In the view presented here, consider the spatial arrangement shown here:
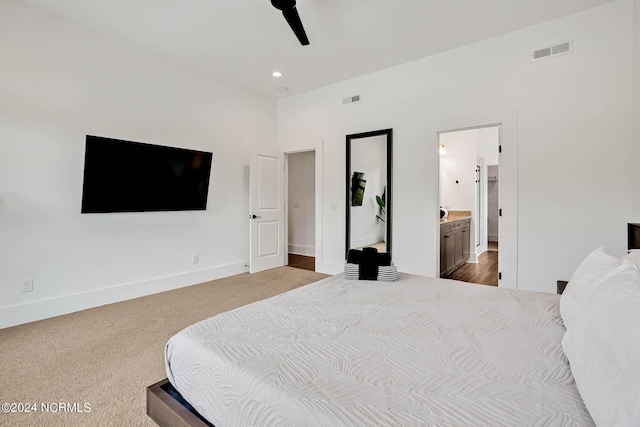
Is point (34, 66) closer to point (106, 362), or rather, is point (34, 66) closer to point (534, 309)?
point (106, 362)

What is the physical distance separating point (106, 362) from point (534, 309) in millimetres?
2798

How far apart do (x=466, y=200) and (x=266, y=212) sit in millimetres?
3845

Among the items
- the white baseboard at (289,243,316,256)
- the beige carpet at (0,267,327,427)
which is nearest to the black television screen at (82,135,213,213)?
the beige carpet at (0,267,327,427)

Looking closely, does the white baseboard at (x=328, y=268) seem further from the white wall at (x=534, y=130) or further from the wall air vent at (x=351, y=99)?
the wall air vent at (x=351, y=99)

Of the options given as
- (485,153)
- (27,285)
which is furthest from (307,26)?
(485,153)

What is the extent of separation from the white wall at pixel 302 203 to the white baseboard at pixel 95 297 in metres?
2.42

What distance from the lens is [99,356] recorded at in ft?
7.36

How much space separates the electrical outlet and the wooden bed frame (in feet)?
8.54

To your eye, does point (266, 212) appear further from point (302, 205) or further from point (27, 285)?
point (27, 285)

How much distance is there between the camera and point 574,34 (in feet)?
9.77

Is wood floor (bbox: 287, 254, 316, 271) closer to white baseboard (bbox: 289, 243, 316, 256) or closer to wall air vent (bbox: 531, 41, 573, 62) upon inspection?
white baseboard (bbox: 289, 243, 316, 256)

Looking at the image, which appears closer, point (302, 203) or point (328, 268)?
point (328, 268)

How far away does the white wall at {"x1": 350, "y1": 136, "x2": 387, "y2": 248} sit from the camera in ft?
14.4

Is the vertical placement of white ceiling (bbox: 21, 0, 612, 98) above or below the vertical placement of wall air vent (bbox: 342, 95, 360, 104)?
above
